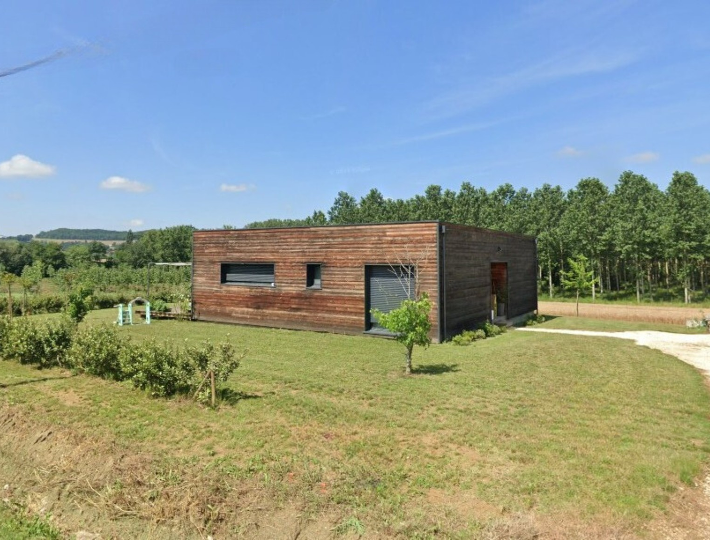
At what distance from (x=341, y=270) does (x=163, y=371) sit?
10.1 metres

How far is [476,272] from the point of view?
18.9 m

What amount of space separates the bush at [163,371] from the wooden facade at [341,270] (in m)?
9.31

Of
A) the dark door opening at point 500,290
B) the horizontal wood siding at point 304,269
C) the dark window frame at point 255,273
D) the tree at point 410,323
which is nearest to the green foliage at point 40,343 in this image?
the tree at point 410,323

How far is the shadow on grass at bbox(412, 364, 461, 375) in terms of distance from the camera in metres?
11.1

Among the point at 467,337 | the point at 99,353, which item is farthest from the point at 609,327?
the point at 99,353

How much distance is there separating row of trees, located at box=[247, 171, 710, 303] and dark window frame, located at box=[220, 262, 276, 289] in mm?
26559

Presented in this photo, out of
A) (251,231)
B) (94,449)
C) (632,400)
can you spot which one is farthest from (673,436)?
(251,231)

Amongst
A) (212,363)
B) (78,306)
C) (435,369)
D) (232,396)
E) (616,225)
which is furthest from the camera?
(616,225)

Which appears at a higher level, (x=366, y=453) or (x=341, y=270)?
(x=341, y=270)

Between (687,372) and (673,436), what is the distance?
17.9 ft

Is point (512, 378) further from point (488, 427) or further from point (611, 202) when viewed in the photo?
point (611, 202)

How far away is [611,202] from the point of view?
42156mm

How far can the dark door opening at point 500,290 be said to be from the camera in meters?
22.2

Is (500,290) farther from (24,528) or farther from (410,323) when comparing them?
(24,528)
